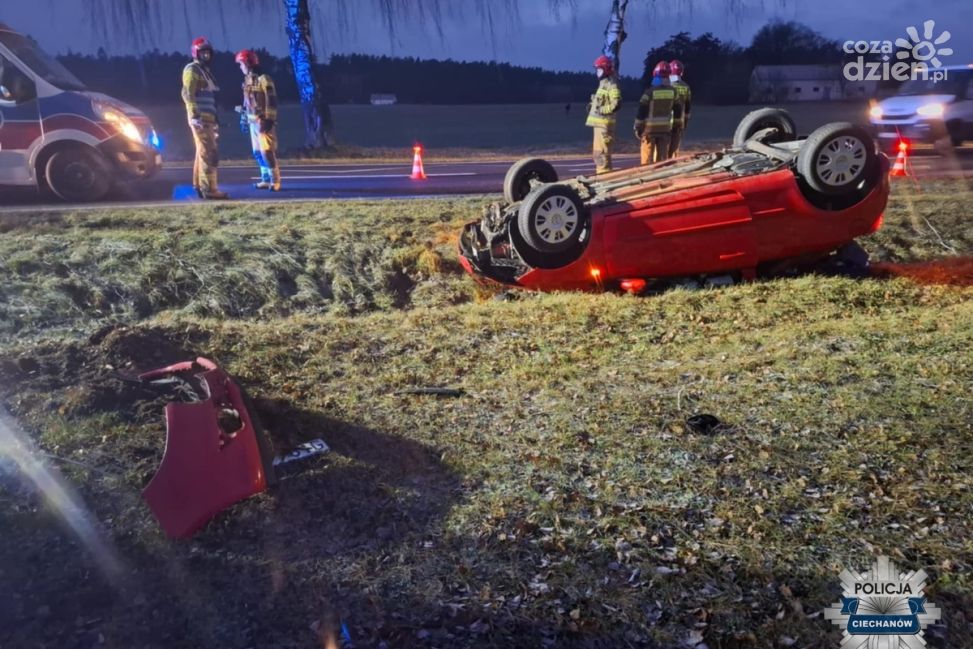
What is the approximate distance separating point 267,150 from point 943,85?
13.4 meters

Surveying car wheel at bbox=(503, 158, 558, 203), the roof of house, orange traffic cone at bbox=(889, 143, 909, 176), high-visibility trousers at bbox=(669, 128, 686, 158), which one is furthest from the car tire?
the roof of house

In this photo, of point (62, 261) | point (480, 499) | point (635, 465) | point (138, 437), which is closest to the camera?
point (480, 499)

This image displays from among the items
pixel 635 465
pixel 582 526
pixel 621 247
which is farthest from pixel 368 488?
pixel 621 247

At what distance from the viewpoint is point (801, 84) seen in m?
26.4

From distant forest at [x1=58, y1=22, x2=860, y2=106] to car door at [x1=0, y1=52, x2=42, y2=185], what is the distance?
337 inches

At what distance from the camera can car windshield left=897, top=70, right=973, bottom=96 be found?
15.5 metres

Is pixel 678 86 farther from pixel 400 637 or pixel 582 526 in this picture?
pixel 400 637

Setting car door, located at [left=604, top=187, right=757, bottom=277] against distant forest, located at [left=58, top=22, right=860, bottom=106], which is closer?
car door, located at [left=604, top=187, right=757, bottom=277]

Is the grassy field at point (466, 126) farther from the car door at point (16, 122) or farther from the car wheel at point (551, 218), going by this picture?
the car wheel at point (551, 218)

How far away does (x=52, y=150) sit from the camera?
30.9 feet

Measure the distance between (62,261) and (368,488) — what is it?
17.8ft

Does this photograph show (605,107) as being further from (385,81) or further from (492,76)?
(492,76)

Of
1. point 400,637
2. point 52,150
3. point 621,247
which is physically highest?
point 52,150

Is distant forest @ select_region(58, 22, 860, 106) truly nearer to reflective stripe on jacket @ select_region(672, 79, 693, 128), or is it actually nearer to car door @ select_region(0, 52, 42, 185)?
car door @ select_region(0, 52, 42, 185)
